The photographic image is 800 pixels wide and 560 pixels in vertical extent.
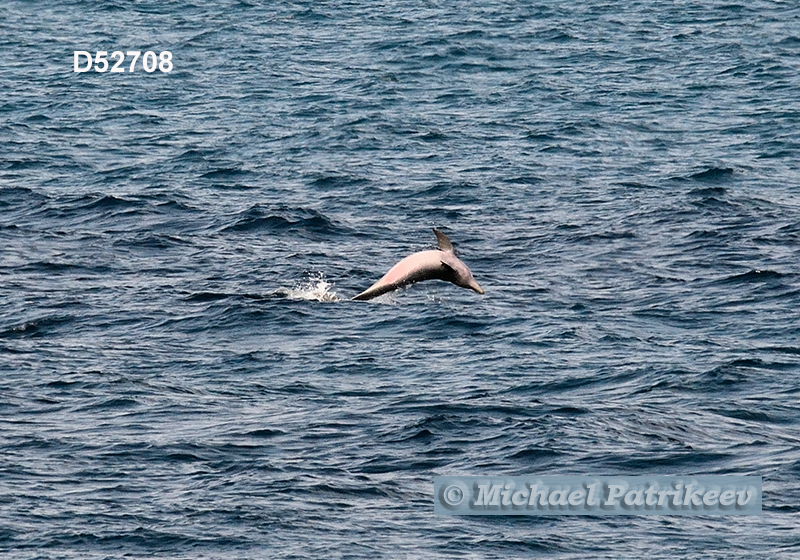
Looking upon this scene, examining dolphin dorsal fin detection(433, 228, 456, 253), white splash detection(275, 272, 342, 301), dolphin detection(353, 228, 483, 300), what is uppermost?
dolphin dorsal fin detection(433, 228, 456, 253)

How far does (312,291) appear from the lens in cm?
3850

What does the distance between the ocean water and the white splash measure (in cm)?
8

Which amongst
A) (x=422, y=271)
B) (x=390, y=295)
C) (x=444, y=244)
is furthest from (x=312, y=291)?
(x=422, y=271)

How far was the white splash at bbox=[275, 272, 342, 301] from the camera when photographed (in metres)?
38.1

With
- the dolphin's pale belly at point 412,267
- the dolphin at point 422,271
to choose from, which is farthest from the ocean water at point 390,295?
the dolphin's pale belly at point 412,267

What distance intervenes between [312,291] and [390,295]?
6.06ft

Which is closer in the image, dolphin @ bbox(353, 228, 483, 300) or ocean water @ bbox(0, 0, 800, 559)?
ocean water @ bbox(0, 0, 800, 559)

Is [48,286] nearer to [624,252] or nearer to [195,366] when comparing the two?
[195,366]

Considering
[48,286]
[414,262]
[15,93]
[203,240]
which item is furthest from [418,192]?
[15,93]

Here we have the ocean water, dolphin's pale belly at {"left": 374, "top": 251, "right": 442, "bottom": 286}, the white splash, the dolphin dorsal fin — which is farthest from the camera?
the white splash

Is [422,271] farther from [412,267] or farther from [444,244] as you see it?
[444,244]

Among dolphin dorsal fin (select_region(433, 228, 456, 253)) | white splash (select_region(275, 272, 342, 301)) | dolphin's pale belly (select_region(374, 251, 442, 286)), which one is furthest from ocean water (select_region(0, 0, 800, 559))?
dolphin dorsal fin (select_region(433, 228, 456, 253))

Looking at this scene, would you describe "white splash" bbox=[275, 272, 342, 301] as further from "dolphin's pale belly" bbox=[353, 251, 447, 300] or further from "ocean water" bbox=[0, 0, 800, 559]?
"dolphin's pale belly" bbox=[353, 251, 447, 300]

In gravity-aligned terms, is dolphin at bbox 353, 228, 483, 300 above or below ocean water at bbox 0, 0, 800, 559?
above
